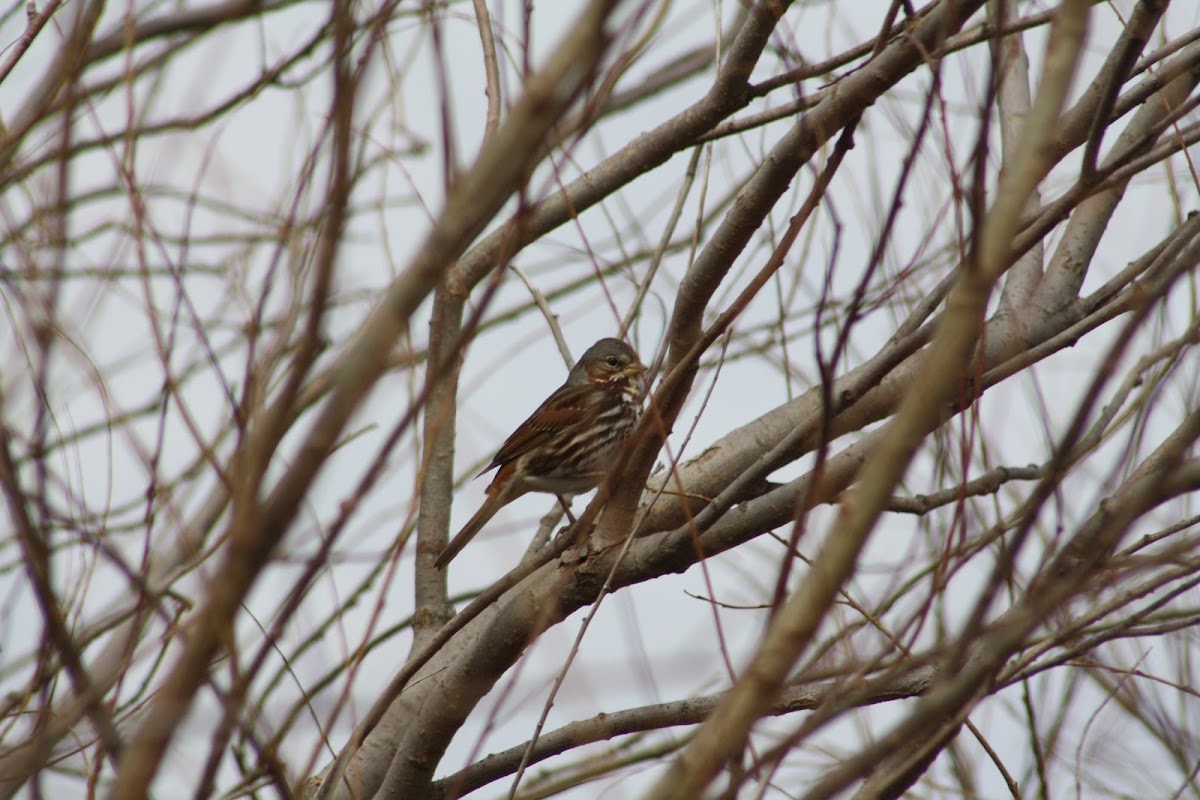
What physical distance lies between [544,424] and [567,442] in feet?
0.55

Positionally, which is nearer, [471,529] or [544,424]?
[471,529]

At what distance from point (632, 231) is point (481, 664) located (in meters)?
2.38

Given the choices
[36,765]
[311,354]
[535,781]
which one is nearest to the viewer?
[311,354]

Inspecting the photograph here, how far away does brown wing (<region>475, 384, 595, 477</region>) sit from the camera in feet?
22.8

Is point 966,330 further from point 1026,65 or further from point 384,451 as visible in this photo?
point 1026,65

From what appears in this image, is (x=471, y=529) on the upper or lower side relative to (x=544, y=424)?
lower

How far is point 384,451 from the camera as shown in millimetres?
1462

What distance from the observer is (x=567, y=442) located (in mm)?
6953

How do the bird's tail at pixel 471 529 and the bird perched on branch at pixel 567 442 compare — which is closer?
the bird's tail at pixel 471 529

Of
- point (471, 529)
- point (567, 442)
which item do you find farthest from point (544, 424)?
point (471, 529)

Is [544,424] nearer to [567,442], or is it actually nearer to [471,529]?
[567,442]

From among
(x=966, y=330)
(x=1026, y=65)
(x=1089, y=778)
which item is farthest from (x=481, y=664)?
(x=1026, y=65)

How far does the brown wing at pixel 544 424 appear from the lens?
6.94m

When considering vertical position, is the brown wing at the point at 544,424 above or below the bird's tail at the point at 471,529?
above
